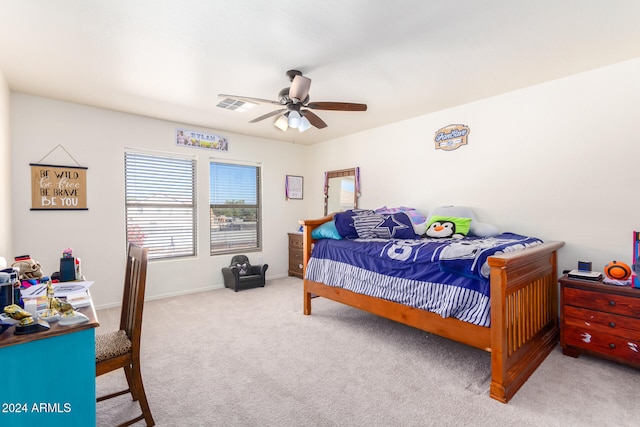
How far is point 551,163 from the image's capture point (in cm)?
299

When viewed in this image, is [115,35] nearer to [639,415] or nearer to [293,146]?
[293,146]

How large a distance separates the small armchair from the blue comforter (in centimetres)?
146

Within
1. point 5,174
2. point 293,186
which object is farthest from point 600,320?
point 5,174

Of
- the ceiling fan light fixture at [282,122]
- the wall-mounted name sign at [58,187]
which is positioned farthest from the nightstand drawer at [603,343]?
the wall-mounted name sign at [58,187]

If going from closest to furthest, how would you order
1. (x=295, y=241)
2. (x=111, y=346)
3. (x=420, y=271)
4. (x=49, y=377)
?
(x=49, y=377) → (x=111, y=346) → (x=420, y=271) → (x=295, y=241)

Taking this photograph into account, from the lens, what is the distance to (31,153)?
3.34 m

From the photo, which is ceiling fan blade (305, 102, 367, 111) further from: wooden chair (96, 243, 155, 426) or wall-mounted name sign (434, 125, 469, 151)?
wooden chair (96, 243, 155, 426)

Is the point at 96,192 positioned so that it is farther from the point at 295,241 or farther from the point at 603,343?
the point at 603,343

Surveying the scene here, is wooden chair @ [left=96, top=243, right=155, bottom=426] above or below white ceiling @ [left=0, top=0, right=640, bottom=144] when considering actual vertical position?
below

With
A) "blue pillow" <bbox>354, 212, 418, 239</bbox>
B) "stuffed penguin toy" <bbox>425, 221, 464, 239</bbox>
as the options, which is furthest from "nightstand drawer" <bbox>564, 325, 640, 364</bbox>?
"blue pillow" <bbox>354, 212, 418, 239</bbox>

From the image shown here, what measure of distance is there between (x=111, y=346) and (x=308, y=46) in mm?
2230

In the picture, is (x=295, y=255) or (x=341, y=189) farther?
(x=295, y=255)

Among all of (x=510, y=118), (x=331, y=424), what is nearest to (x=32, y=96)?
(x=331, y=424)

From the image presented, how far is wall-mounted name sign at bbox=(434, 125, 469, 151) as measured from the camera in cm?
362
